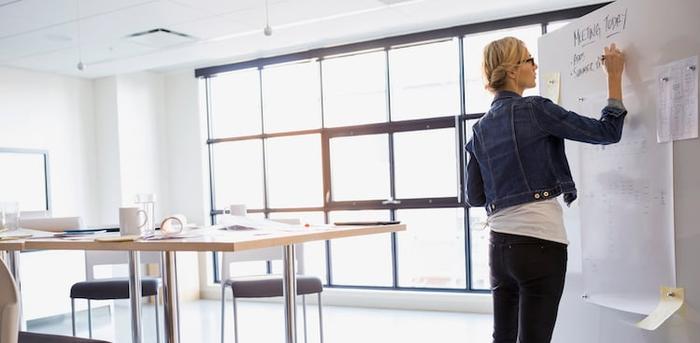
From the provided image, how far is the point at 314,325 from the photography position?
174 inches

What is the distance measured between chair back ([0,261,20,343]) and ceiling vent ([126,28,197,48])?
343 cm

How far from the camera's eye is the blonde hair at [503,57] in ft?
5.67

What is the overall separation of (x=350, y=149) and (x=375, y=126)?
13.4 inches

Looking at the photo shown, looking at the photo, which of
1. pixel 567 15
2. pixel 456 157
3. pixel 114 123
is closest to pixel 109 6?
pixel 114 123

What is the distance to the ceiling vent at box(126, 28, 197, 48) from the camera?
4.43m

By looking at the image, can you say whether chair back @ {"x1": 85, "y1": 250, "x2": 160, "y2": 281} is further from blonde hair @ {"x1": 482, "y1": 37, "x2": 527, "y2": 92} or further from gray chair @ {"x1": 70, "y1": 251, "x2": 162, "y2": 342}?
blonde hair @ {"x1": 482, "y1": 37, "x2": 527, "y2": 92}

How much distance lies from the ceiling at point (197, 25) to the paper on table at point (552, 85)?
168 cm

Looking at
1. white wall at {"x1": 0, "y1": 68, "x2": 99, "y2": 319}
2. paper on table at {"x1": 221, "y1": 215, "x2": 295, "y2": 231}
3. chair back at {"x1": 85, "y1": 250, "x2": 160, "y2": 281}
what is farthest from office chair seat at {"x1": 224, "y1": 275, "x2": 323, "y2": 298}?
white wall at {"x1": 0, "y1": 68, "x2": 99, "y2": 319}

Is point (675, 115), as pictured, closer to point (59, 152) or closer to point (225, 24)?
point (225, 24)

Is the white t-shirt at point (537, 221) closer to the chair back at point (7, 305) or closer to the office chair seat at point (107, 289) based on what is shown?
the chair back at point (7, 305)

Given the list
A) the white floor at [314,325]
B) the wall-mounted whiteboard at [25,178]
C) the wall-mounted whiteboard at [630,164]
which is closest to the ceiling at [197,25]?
the wall-mounted whiteboard at [25,178]

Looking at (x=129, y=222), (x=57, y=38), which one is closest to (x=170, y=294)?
(x=129, y=222)

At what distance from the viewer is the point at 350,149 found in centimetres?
525

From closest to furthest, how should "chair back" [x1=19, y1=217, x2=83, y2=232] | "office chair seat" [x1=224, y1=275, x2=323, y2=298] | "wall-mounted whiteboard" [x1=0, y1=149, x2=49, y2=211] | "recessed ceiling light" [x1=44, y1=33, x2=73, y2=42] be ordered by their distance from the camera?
"chair back" [x1=19, y1=217, x2=83, y2=232]
"office chair seat" [x1=224, y1=275, x2=323, y2=298]
"recessed ceiling light" [x1=44, y1=33, x2=73, y2=42]
"wall-mounted whiteboard" [x1=0, y1=149, x2=49, y2=211]
